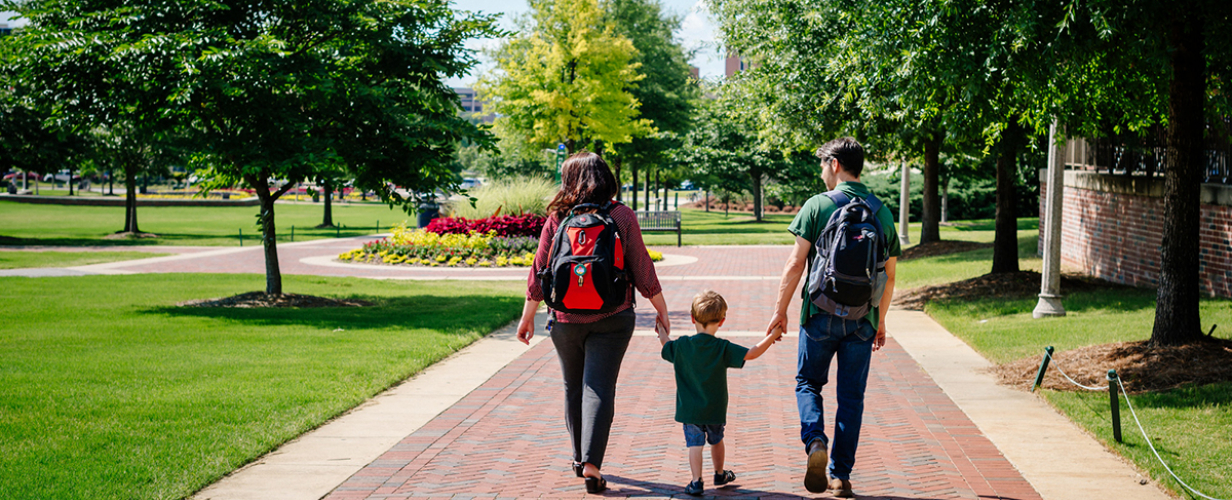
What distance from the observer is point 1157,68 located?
8484 millimetres

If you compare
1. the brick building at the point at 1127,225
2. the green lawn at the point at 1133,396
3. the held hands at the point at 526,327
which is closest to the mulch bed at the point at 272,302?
the green lawn at the point at 1133,396

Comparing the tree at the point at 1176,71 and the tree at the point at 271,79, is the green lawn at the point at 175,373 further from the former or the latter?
the tree at the point at 1176,71

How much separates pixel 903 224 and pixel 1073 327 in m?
18.1

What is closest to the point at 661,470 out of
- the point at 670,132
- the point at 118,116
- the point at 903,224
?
the point at 118,116

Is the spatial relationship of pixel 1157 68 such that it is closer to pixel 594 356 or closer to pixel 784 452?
pixel 784 452

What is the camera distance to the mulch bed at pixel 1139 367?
7566 millimetres

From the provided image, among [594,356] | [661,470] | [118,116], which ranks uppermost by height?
[118,116]

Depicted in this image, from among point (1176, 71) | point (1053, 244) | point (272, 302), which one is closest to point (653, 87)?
point (272, 302)

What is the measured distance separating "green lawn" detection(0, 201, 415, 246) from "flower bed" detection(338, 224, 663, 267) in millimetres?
9862

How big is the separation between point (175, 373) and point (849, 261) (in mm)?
5969

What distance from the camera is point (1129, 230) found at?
1420 cm

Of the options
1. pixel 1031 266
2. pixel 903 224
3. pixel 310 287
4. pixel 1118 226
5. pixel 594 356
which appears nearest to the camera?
pixel 594 356

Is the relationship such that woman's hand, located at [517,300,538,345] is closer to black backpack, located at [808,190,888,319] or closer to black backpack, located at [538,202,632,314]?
black backpack, located at [538,202,632,314]

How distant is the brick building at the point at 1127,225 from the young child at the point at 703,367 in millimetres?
8491
